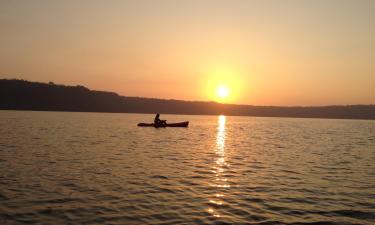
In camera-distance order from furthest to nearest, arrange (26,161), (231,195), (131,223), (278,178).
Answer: (26,161)
(278,178)
(231,195)
(131,223)

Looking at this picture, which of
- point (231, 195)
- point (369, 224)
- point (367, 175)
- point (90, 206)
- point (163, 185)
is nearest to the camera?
point (369, 224)

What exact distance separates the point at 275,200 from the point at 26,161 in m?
20.4

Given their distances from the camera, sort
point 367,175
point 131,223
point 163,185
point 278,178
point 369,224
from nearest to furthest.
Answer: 1. point 131,223
2. point 369,224
3. point 163,185
4. point 278,178
5. point 367,175

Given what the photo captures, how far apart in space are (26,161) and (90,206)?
15610mm

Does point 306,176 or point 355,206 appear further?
point 306,176

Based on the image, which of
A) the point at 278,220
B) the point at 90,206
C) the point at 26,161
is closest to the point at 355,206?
the point at 278,220

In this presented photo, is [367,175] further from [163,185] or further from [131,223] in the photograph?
[131,223]

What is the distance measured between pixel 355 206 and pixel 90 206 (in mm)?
12571

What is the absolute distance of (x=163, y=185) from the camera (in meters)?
21.2

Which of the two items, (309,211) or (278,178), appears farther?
(278,178)

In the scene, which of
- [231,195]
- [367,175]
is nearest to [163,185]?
[231,195]

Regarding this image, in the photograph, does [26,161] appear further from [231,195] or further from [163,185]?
[231,195]

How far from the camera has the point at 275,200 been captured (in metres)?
18.4

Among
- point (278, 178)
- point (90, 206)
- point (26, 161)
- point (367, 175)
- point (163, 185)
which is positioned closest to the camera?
point (90, 206)
